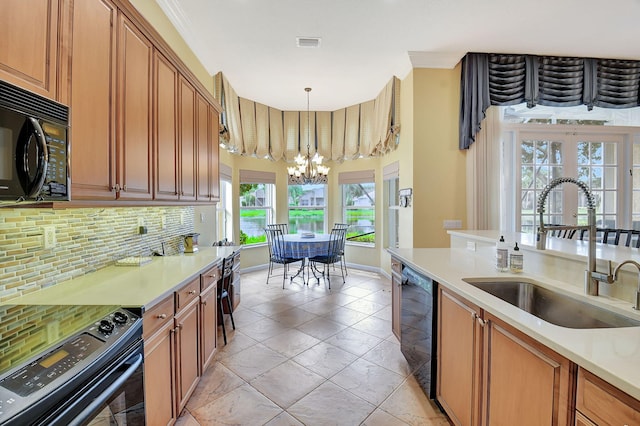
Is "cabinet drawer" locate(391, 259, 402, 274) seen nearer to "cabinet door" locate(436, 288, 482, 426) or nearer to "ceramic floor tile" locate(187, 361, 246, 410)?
"cabinet door" locate(436, 288, 482, 426)

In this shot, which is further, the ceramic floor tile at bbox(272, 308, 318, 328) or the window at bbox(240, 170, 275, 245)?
the window at bbox(240, 170, 275, 245)

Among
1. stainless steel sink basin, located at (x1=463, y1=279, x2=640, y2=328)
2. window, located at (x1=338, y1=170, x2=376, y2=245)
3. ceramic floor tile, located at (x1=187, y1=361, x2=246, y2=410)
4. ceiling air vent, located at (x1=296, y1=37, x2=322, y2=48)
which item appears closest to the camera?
stainless steel sink basin, located at (x1=463, y1=279, x2=640, y2=328)

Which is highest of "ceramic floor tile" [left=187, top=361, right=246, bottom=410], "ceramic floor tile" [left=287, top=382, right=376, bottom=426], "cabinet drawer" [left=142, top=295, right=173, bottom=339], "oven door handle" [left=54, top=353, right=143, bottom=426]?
"cabinet drawer" [left=142, top=295, right=173, bottom=339]

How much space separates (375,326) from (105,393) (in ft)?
8.57

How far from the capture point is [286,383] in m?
2.20

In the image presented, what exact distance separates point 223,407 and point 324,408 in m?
0.67

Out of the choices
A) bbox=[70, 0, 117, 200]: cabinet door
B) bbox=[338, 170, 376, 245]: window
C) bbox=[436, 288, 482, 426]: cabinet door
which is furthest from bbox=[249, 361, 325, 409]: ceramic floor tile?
bbox=[338, 170, 376, 245]: window

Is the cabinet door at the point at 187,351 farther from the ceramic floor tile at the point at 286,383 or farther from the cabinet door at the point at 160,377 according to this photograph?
the ceramic floor tile at the point at 286,383

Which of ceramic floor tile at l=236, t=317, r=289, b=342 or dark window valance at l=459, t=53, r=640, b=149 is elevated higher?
dark window valance at l=459, t=53, r=640, b=149

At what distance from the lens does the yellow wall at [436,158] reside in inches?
147

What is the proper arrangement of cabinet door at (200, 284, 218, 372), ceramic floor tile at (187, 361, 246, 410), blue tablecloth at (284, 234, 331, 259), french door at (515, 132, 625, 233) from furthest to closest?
1. blue tablecloth at (284, 234, 331, 259)
2. french door at (515, 132, 625, 233)
3. cabinet door at (200, 284, 218, 372)
4. ceramic floor tile at (187, 361, 246, 410)

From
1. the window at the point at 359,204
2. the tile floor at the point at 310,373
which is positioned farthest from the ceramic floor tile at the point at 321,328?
the window at the point at 359,204

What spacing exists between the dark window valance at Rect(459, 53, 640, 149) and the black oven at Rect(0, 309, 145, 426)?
3907 millimetres

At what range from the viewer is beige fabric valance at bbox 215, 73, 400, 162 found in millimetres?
4309
